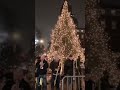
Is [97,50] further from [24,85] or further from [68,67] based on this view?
[24,85]

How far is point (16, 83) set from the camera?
5.30 metres

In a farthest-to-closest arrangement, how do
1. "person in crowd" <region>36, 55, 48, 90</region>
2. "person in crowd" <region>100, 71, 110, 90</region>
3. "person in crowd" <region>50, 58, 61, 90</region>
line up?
1. "person in crowd" <region>100, 71, 110, 90</region>
2. "person in crowd" <region>50, 58, 61, 90</region>
3. "person in crowd" <region>36, 55, 48, 90</region>

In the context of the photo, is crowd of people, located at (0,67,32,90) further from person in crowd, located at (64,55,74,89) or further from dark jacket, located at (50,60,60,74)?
person in crowd, located at (64,55,74,89)

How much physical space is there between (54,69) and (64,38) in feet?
1.68

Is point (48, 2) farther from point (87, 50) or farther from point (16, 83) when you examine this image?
point (16, 83)

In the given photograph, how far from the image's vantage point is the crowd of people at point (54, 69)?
5281 mm

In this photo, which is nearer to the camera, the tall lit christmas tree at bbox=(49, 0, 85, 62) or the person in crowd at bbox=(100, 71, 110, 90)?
the tall lit christmas tree at bbox=(49, 0, 85, 62)

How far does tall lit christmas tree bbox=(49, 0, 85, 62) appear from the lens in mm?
5418

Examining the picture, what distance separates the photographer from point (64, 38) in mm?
5445

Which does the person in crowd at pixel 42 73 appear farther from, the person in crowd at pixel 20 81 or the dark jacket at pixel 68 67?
the dark jacket at pixel 68 67

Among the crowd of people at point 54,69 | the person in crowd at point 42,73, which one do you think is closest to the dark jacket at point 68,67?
the crowd of people at point 54,69

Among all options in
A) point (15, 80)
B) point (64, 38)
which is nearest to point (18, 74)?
point (15, 80)

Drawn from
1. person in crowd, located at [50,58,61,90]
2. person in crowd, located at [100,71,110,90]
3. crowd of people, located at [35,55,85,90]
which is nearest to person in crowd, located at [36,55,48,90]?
crowd of people, located at [35,55,85,90]

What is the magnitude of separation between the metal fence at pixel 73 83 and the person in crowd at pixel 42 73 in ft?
1.03
